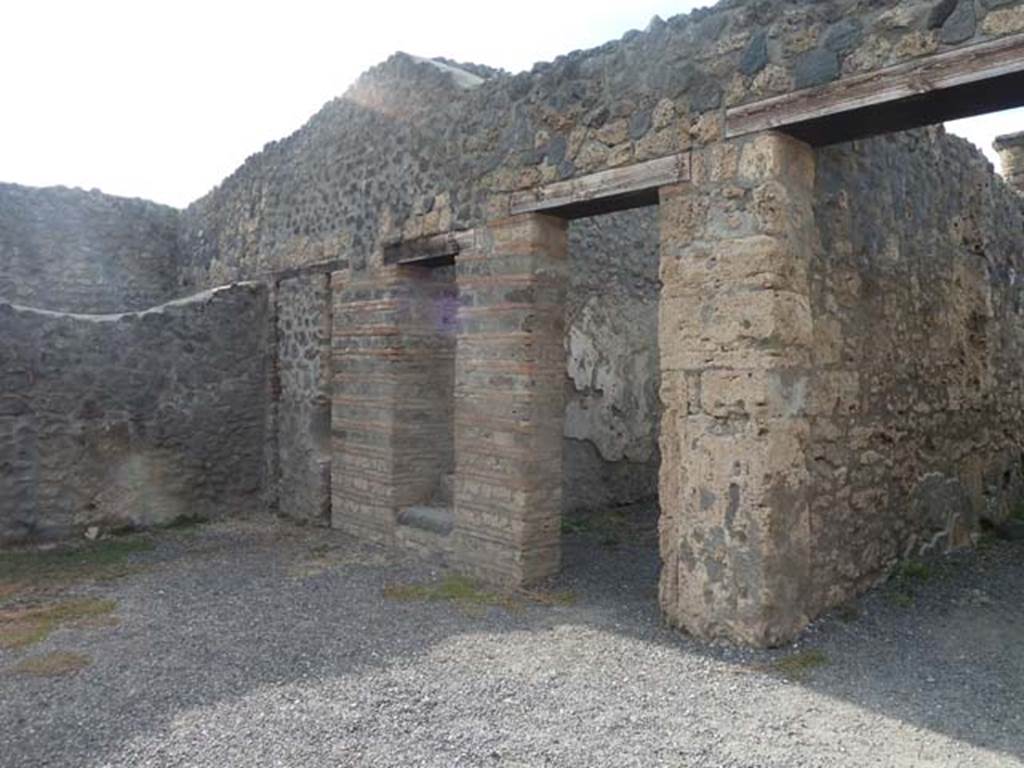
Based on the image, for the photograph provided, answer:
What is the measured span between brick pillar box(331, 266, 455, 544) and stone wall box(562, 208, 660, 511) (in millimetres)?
1585

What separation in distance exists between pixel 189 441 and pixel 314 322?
163 cm

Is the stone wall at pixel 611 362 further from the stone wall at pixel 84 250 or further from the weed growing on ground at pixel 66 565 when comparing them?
the stone wall at pixel 84 250

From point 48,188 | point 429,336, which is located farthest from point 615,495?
point 48,188

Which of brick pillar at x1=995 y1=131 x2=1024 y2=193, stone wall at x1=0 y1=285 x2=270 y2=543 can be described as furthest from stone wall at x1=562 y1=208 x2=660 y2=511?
brick pillar at x1=995 y1=131 x2=1024 y2=193

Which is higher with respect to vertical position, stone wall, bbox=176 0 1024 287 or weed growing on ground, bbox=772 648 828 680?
stone wall, bbox=176 0 1024 287

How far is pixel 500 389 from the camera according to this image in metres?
5.46

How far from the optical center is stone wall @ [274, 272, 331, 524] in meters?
7.36

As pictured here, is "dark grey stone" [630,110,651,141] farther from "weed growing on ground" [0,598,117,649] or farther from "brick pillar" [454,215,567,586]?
"weed growing on ground" [0,598,117,649]

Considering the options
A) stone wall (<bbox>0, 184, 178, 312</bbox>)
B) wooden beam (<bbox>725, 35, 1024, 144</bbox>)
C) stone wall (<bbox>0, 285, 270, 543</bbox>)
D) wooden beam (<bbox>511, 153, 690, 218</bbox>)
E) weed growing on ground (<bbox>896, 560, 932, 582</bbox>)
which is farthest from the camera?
stone wall (<bbox>0, 184, 178, 312</bbox>)

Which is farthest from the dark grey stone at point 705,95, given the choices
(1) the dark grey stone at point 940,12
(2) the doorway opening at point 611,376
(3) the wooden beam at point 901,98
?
(2) the doorway opening at point 611,376

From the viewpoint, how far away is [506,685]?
3.69 m

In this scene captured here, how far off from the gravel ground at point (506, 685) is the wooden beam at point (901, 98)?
264 centimetres

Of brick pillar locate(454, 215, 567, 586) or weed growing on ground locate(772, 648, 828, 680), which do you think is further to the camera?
brick pillar locate(454, 215, 567, 586)

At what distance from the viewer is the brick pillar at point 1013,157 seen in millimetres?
10039
